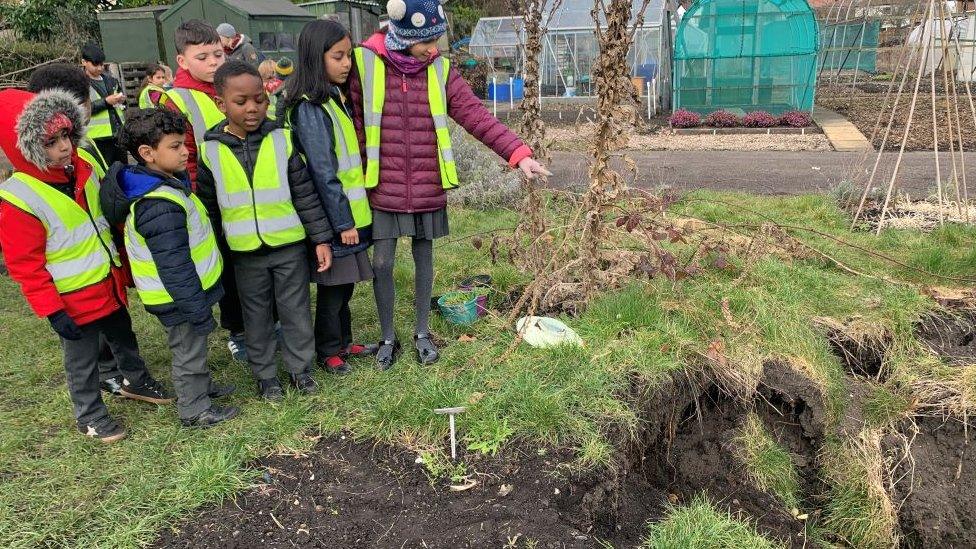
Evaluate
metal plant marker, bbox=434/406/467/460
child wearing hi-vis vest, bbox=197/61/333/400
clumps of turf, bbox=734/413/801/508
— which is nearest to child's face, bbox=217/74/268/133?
child wearing hi-vis vest, bbox=197/61/333/400

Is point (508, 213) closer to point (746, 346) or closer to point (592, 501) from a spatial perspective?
point (746, 346)

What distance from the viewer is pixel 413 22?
132 inches

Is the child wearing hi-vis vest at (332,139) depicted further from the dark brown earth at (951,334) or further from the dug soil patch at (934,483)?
the dark brown earth at (951,334)

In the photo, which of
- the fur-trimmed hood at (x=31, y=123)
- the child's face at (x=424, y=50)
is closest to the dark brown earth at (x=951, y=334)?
the child's face at (x=424, y=50)

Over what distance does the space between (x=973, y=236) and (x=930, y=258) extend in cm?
110

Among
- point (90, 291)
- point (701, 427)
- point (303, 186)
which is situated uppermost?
point (303, 186)

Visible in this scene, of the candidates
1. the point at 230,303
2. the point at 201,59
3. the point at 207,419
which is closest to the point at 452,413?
the point at 207,419

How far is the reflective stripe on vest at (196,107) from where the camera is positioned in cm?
376

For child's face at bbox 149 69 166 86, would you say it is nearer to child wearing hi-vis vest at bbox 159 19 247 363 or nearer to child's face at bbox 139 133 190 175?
child wearing hi-vis vest at bbox 159 19 247 363

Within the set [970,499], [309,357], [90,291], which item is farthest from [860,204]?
[90,291]

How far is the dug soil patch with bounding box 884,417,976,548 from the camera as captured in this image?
3469 mm

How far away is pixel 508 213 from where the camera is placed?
732 cm

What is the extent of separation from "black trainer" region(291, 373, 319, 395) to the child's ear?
1324 millimetres

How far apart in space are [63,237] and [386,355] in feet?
5.56
